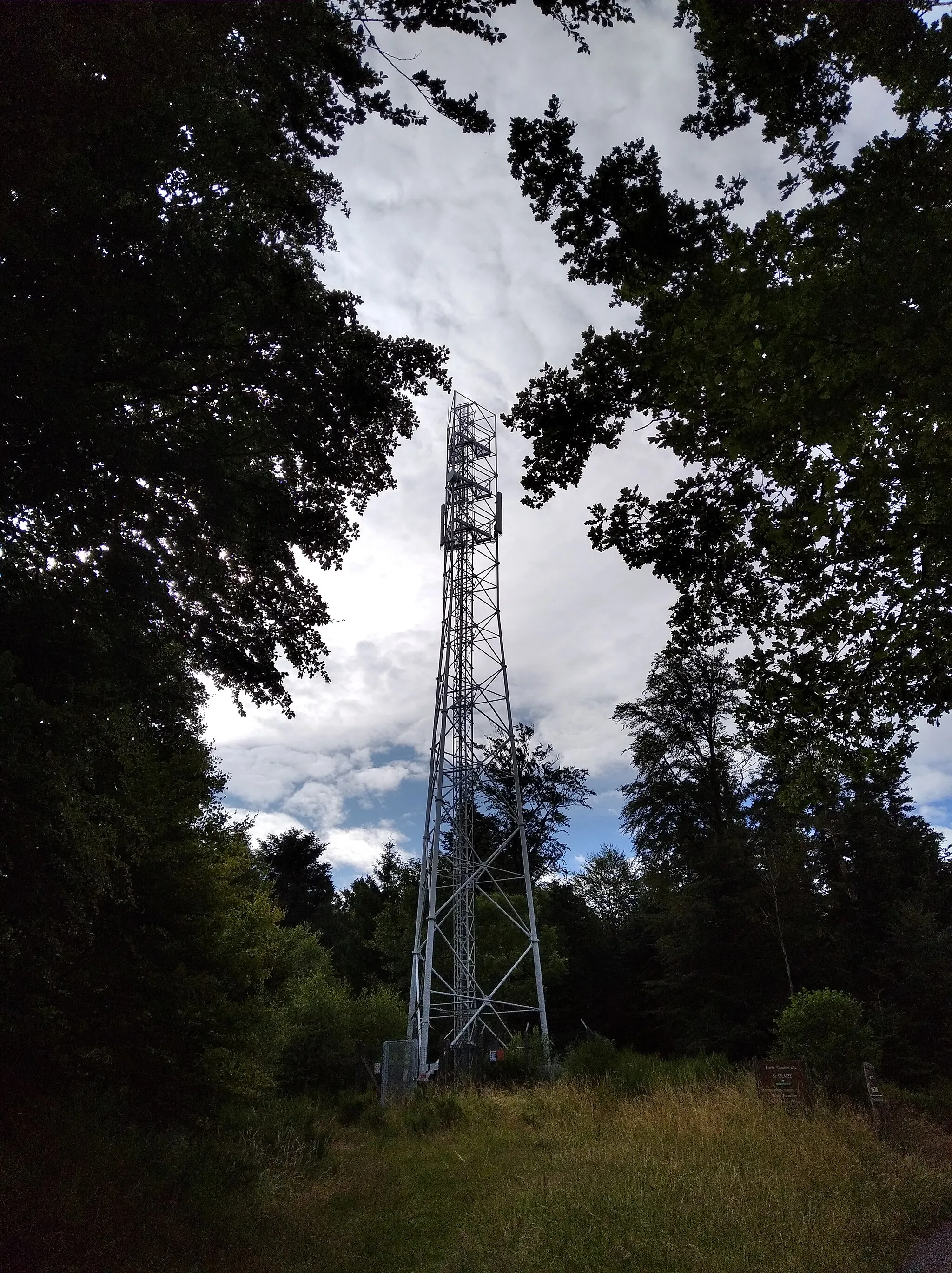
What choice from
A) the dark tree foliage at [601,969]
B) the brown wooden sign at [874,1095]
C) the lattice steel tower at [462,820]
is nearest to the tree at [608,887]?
the dark tree foliage at [601,969]

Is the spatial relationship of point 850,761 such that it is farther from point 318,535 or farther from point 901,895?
point 901,895

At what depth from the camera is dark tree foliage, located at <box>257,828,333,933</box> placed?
5200 cm

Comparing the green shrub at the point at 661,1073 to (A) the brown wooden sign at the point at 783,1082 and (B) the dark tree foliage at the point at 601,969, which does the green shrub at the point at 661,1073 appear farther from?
(B) the dark tree foliage at the point at 601,969

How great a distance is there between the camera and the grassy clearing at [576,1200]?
5562 millimetres

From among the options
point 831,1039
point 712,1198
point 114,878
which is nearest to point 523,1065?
point 831,1039

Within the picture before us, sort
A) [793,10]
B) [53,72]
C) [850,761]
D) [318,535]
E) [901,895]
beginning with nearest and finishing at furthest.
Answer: [53,72]
[793,10]
[850,761]
[318,535]
[901,895]

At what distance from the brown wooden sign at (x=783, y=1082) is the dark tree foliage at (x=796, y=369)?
17.8 ft

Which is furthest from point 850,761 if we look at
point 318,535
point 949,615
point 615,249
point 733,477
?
Result: point 318,535

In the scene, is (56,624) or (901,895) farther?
(901,895)

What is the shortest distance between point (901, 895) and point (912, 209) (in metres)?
28.7

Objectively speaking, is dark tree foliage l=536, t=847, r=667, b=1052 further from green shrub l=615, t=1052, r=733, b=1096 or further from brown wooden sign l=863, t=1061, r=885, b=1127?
brown wooden sign l=863, t=1061, r=885, b=1127

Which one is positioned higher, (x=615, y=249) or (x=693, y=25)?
(x=693, y=25)

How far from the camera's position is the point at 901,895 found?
27.7m

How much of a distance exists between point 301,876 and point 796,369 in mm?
55495
